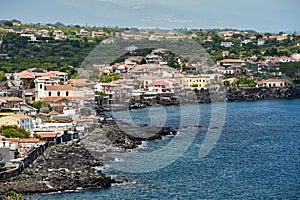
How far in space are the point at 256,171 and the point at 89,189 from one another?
11.5 ft

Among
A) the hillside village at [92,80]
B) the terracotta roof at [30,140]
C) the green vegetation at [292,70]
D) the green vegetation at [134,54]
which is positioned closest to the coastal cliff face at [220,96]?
the hillside village at [92,80]

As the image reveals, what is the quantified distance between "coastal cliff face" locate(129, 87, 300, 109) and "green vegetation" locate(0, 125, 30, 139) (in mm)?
10128

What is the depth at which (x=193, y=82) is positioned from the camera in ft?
100

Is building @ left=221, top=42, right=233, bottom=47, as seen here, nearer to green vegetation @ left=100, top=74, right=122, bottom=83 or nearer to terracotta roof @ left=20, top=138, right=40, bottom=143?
green vegetation @ left=100, top=74, right=122, bottom=83

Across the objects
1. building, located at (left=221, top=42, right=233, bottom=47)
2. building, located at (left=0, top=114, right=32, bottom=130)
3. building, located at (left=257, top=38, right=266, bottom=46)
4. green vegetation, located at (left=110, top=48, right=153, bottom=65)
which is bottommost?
building, located at (left=0, top=114, right=32, bottom=130)

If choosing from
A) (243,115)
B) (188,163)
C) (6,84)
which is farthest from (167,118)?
(188,163)

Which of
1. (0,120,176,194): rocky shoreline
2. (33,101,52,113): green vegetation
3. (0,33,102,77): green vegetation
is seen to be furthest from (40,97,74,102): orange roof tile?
(0,33,102,77): green vegetation

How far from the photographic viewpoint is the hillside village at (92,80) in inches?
579

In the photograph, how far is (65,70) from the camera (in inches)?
1141

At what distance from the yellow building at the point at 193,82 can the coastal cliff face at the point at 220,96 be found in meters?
0.71

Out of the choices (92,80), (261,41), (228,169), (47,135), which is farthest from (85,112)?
(261,41)

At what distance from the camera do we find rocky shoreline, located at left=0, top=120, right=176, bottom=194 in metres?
10.8

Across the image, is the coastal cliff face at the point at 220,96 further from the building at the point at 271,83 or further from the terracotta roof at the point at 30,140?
the terracotta roof at the point at 30,140

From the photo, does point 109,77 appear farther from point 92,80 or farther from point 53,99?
point 53,99
